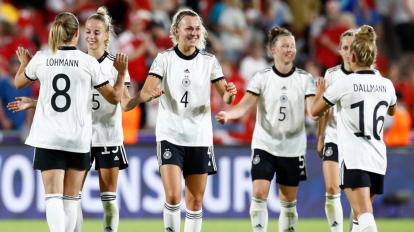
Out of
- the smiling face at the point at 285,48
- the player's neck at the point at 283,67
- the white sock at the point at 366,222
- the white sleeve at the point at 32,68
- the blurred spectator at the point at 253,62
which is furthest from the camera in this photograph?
the blurred spectator at the point at 253,62

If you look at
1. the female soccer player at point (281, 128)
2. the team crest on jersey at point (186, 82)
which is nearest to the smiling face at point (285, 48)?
the female soccer player at point (281, 128)

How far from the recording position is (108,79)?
10.6 meters

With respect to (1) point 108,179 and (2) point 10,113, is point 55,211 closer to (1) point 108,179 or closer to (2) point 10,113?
(1) point 108,179

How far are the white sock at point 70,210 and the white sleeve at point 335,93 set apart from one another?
2388mm

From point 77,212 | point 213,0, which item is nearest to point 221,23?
point 213,0

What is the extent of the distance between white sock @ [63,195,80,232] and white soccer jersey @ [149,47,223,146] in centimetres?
113

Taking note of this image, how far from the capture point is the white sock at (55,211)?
31.2 feet

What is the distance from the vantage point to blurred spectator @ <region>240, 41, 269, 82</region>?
17297 mm

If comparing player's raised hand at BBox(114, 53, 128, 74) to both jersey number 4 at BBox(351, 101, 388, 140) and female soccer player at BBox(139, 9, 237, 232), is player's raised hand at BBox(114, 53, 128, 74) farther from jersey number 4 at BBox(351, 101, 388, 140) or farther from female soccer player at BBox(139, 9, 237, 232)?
jersey number 4 at BBox(351, 101, 388, 140)

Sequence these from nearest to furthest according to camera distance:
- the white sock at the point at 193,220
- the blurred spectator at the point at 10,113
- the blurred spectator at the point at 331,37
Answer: the white sock at the point at 193,220 → the blurred spectator at the point at 10,113 → the blurred spectator at the point at 331,37

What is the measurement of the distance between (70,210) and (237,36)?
891 centimetres

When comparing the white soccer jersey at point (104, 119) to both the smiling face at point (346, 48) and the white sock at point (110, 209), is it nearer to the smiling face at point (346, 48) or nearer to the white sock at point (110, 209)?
the white sock at point (110, 209)

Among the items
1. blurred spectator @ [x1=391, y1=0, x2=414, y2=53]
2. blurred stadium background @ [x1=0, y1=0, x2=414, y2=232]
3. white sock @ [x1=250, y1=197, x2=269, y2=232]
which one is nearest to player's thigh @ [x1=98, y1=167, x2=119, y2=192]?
white sock @ [x1=250, y1=197, x2=269, y2=232]

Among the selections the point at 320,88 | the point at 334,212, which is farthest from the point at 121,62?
the point at 334,212
